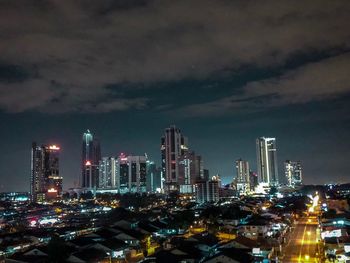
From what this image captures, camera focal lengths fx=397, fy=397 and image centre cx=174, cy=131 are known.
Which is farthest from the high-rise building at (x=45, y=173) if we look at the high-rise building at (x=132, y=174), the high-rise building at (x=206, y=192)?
the high-rise building at (x=206, y=192)

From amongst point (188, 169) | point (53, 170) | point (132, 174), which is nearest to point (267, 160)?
point (188, 169)

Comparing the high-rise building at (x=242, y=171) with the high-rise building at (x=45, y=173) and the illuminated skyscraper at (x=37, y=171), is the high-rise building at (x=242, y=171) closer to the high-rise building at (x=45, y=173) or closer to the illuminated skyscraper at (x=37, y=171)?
the high-rise building at (x=45, y=173)

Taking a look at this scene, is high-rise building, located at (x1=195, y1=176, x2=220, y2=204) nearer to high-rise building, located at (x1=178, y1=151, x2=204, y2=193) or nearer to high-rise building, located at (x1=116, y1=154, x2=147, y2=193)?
high-rise building, located at (x1=178, y1=151, x2=204, y2=193)

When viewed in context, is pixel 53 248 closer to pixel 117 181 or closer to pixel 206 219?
pixel 206 219

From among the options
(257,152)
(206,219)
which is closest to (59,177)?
(257,152)

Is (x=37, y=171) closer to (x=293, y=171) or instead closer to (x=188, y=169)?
(x=188, y=169)

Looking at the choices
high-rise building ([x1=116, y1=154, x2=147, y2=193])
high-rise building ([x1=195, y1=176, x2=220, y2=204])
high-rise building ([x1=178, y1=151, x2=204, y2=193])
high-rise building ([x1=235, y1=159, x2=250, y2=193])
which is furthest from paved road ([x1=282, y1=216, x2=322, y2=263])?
high-rise building ([x1=235, y1=159, x2=250, y2=193])
